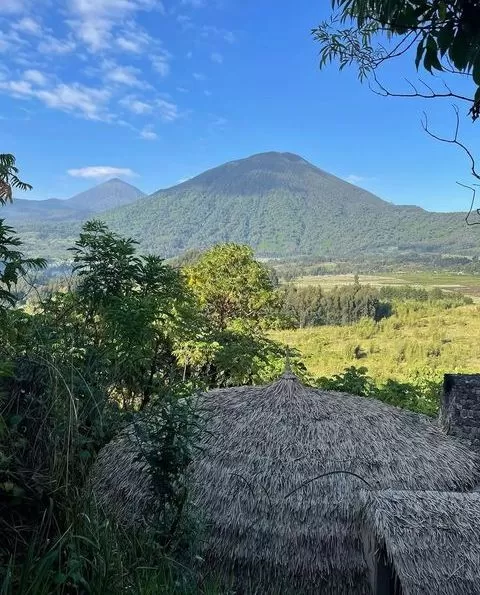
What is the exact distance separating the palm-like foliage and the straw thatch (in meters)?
2.04

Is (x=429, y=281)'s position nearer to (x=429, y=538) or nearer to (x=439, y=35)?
(x=429, y=538)

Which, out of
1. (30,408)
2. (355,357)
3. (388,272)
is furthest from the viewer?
(388,272)

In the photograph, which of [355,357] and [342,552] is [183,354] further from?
[355,357]

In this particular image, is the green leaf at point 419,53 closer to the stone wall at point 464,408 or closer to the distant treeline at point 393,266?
the stone wall at point 464,408

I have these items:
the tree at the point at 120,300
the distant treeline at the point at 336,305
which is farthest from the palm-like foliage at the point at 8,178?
the distant treeline at the point at 336,305

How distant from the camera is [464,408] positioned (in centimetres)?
577

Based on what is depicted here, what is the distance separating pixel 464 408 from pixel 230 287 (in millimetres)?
7643

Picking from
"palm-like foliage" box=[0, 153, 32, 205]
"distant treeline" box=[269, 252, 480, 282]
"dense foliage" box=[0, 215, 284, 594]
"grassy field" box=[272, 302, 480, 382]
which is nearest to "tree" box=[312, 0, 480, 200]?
"dense foliage" box=[0, 215, 284, 594]

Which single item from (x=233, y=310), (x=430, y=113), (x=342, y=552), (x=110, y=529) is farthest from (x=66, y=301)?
(x=233, y=310)

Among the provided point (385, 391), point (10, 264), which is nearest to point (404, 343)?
point (385, 391)

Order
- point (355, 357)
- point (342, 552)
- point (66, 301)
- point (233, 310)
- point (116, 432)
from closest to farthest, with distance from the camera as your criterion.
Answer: point (342, 552)
point (116, 432)
point (66, 301)
point (233, 310)
point (355, 357)

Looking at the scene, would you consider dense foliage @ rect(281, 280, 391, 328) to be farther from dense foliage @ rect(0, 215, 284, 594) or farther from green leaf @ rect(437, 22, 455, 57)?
green leaf @ rect(437, 22, 455, 57)

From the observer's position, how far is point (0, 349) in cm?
316

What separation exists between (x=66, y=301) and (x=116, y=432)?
98.0 inches
